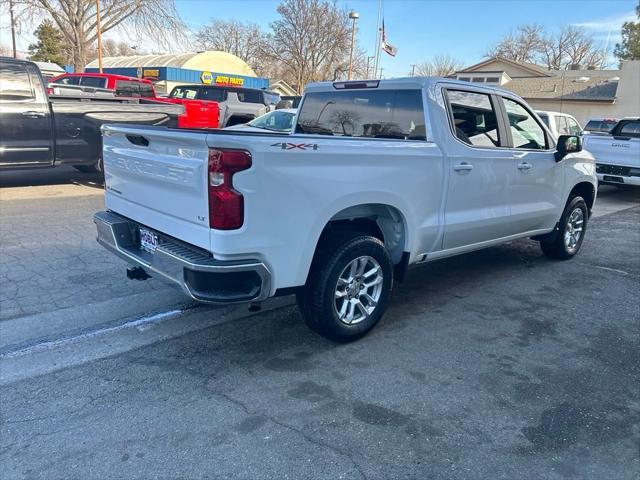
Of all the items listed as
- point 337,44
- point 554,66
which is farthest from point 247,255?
point 554,66

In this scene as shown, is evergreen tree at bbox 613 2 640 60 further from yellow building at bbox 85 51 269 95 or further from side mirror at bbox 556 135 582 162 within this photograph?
side mirror at bbox 556 135 582 162

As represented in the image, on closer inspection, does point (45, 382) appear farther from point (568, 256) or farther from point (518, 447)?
point (568, 256)

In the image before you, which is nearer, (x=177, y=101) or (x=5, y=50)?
(x=177, y=101)

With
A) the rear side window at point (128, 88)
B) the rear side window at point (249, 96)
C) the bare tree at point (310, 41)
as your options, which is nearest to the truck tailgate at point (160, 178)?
the rear side window at point (128, 88)

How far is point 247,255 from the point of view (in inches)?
124

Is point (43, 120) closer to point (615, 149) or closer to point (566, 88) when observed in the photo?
point (615, 149)

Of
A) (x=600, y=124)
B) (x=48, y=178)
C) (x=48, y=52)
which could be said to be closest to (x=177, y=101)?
(x=48, y=178)

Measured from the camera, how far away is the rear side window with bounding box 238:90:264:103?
18.6 meters

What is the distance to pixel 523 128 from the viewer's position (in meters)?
5.52

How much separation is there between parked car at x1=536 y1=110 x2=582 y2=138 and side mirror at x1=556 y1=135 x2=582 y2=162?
698cm

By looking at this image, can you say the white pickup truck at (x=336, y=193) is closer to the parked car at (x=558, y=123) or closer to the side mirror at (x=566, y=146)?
the side mirror at (x=566, y=146)

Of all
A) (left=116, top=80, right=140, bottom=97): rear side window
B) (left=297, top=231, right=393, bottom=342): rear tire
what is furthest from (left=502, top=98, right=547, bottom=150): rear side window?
(left=116, top=80, right=140, bottom=97): rear side window

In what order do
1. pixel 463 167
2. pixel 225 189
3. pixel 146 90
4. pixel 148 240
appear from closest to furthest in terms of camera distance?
pixel 225 189 < pixel 148 240 < pixel 463 167 < pixel 146 90

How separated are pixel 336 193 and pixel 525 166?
106 inches
